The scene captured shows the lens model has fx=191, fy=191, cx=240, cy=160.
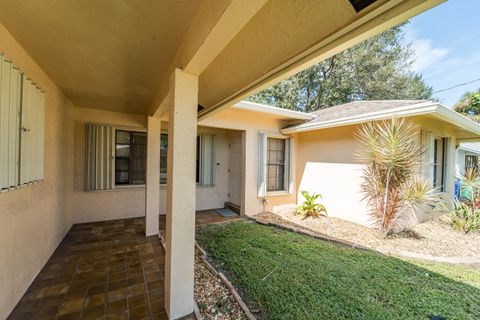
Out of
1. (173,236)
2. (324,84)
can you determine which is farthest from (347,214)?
(324,84)

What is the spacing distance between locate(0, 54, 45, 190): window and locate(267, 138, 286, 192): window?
4647 mm

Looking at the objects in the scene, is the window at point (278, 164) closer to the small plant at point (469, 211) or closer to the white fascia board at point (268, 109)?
the white fascia board at point (268, 109)

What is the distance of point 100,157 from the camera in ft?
13.7

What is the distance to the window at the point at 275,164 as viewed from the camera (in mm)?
5641

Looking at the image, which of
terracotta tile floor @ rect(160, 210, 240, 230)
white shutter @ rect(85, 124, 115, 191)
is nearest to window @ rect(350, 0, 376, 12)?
terracotta tile floor @ rect(160, 210, 240, 230)

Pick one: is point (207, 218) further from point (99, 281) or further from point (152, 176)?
point (99, 281)

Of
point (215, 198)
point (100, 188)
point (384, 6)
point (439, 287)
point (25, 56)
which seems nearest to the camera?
point (384, 6)

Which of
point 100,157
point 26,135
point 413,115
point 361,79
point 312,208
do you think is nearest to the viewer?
point 26,135

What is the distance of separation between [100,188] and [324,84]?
39.7ft

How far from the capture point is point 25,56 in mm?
1945

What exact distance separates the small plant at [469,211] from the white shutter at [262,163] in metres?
4.27

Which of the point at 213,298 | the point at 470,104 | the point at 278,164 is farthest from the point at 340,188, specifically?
the point at 470,104

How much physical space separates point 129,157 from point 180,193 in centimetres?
370

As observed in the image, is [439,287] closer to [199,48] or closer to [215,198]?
[199,48]
